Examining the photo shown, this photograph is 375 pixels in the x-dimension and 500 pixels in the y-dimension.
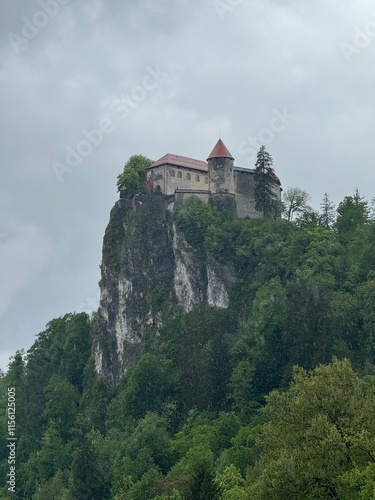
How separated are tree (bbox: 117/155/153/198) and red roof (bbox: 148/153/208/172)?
1.62 metres

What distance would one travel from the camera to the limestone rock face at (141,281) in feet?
299

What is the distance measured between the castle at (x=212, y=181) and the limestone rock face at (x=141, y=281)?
2.37 meters

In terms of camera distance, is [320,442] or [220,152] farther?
[220,152]

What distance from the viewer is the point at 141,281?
95.1 metres

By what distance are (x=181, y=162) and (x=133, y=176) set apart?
168 inches

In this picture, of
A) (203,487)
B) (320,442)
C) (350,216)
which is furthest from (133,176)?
(320,442)

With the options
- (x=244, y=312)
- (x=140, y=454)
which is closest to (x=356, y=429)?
(x=140, y=454)

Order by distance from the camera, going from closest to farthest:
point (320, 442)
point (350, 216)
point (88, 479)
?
point (320, 442) → point (88, 479) → point (350, 216)

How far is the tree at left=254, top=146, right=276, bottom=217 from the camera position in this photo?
95500 millimetres

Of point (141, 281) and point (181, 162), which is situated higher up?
point (181, 162)

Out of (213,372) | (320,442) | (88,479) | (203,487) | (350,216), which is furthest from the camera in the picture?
(350,216)

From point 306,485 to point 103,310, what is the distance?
2332 inches

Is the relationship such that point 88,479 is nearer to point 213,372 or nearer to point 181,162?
point 213,372

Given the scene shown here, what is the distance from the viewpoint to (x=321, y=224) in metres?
100
